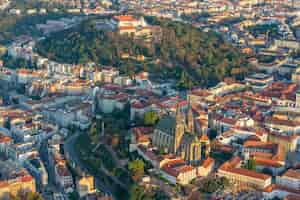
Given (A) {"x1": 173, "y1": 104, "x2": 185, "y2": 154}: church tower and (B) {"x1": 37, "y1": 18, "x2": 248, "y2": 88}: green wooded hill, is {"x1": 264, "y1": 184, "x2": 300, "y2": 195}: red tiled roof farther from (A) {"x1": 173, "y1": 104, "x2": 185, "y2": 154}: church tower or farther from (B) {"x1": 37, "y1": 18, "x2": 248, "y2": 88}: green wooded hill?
(B) {"x1": 37, "y1": 18, "x2": 248, "y2": 88}: green wooded hill

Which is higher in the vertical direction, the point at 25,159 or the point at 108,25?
the point at 108,25

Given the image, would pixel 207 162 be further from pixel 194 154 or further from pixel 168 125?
pixel 168 125

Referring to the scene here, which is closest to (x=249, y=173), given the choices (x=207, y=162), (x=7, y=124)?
(x=207, y=162)

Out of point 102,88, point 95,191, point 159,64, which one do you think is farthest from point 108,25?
point 95,191

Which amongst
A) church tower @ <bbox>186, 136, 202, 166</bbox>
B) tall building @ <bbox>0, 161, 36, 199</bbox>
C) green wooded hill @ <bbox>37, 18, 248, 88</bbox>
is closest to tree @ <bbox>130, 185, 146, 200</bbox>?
church tower @ <bbox>186, 136, 202, 166</bbox>

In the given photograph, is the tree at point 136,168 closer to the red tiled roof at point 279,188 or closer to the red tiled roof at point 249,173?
the red tiled roof at point 249,173

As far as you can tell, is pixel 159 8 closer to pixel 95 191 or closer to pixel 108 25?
pixel 108 25
